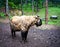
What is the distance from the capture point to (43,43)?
10586 millimetres

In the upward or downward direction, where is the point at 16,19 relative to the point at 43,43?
upward

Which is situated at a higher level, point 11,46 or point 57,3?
point 57,3

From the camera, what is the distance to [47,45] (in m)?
10.1

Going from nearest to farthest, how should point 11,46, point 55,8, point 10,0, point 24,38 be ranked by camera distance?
point 11,46, point 24,38, point 10,0, point 55,8

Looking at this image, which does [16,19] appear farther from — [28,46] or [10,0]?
[10,0]

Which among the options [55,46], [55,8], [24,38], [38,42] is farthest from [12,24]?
[55,8]

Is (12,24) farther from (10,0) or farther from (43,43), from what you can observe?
(10,0)

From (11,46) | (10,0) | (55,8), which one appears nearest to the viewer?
(11,46)

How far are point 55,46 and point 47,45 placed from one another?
17.8 inches

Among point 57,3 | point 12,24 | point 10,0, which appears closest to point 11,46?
point 12,24

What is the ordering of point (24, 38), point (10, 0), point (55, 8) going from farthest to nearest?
point (55, 8)
point (10, 0)
point (24, 38)

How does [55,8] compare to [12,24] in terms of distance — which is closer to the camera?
[12,24]

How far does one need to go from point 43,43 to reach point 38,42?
13.3 inches

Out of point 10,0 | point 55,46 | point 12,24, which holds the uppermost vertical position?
point 10,0
